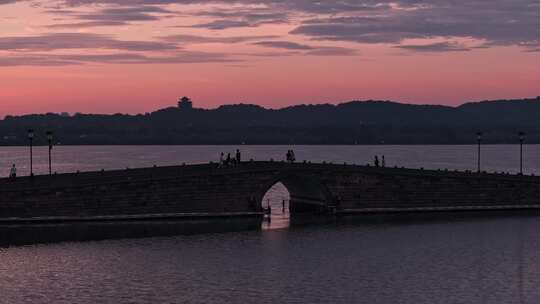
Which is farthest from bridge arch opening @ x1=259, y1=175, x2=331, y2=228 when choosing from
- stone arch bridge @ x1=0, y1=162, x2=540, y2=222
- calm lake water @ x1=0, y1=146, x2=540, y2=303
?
calm lake water @ x1=0, y1=146, x2=540, y2=303

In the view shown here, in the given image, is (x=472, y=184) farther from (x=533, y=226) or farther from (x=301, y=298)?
(x=301, y=298)

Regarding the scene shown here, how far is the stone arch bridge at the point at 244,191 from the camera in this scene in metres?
77.5

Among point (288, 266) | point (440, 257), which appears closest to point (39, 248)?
point (288, 266)

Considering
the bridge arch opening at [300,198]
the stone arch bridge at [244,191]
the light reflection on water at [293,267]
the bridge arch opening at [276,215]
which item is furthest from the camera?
the bridge arch opening at [300,198]

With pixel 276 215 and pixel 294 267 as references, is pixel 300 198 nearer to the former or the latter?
pixel 276 215

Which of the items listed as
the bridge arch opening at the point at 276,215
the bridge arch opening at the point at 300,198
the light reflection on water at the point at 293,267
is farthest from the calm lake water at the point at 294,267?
the bridge arch opening at the point at 300,198

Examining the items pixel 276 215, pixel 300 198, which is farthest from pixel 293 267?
pixel 300 198

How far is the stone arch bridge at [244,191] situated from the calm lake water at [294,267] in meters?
4.39

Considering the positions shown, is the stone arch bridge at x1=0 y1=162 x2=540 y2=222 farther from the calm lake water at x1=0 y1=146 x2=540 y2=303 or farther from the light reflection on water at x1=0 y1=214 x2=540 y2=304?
the light reflection on water at x1=0 y1=214 x2=540 y2=304

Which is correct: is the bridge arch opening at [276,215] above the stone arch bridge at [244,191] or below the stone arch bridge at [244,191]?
below

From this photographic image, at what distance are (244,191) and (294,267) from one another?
953 inches

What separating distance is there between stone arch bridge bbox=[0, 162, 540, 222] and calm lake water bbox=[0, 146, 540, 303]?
439 centimetres

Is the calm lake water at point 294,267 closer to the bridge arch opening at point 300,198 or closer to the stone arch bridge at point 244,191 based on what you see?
the stone arch bridge at point 244,191

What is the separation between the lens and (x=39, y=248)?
A: 223 ft
